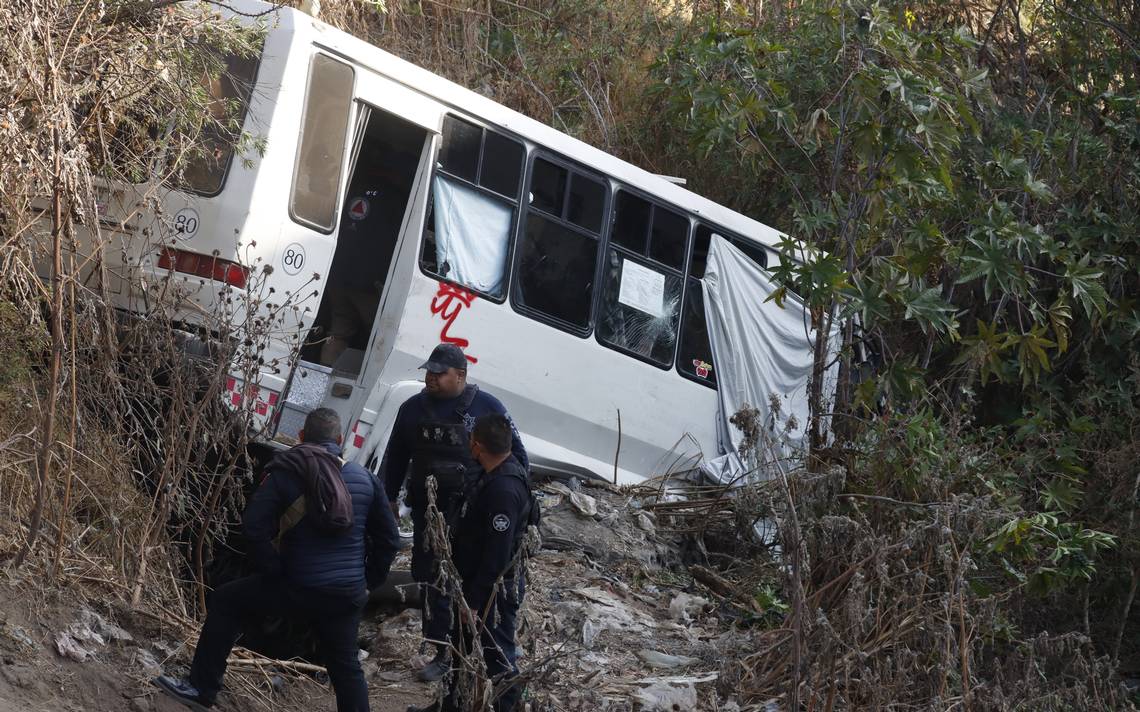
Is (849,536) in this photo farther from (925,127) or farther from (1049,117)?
(1049,117)

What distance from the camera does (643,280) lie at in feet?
30.5

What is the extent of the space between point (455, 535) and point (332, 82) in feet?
10.9

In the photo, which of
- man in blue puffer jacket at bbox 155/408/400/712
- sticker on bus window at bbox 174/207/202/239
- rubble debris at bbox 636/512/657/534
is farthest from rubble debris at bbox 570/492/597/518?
man in blue puffer jacket at bbox 155/408/400/712

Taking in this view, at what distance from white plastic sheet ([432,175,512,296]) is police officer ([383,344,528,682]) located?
2056 mm

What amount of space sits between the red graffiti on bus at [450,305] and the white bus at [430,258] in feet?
0.04

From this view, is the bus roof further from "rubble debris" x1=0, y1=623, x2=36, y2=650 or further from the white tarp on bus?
"rubble debris" x1=0, y1=623, x2=36, y2=650

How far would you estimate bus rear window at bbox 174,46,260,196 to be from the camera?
6.93 m

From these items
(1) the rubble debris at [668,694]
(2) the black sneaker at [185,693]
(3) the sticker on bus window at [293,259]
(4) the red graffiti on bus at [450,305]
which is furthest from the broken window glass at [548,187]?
(2) the black sneaker at [185,693]

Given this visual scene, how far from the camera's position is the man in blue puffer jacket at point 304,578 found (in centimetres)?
482

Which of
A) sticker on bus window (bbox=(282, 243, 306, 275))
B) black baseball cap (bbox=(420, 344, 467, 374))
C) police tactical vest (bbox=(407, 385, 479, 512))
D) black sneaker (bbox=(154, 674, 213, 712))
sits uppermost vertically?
sticker on bus window (bbox=(282, 243, 306, 275))

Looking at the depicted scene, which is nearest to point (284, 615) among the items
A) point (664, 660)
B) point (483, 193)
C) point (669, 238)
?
point (664, 660)

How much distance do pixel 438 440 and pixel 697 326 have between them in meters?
4.09

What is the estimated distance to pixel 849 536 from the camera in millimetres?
6172

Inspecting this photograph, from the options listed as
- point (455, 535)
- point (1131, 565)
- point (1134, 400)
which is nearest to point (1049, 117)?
point (1134, 400)
